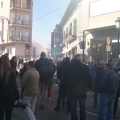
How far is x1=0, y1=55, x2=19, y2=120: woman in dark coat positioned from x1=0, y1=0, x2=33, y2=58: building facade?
5296cm

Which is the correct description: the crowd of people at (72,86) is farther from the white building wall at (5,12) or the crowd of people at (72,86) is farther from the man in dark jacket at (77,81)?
the white building wall at (5,12)

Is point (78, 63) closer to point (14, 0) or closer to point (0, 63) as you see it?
point (0, 63)

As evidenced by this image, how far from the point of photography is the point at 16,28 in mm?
59906

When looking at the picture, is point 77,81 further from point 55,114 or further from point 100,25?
point 100,25

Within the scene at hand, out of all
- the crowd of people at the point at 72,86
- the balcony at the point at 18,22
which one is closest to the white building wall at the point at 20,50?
the balcony at the point at 18,22

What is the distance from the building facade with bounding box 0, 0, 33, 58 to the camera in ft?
194

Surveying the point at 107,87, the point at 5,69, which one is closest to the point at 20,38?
the point at 107,87

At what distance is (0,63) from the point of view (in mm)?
5867

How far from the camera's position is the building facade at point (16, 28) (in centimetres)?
5925

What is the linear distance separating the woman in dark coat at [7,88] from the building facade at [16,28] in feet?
174

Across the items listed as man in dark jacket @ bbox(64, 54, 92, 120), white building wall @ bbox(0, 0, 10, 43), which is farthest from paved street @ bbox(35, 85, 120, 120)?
white building wall @ bbox(0, 0, 10, 43)

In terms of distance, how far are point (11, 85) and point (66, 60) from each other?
479cm

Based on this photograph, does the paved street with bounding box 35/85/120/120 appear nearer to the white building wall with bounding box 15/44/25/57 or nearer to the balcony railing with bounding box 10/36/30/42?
the white building wall with bounding box 15/44/25/57

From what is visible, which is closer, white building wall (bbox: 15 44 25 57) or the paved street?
the paved street
